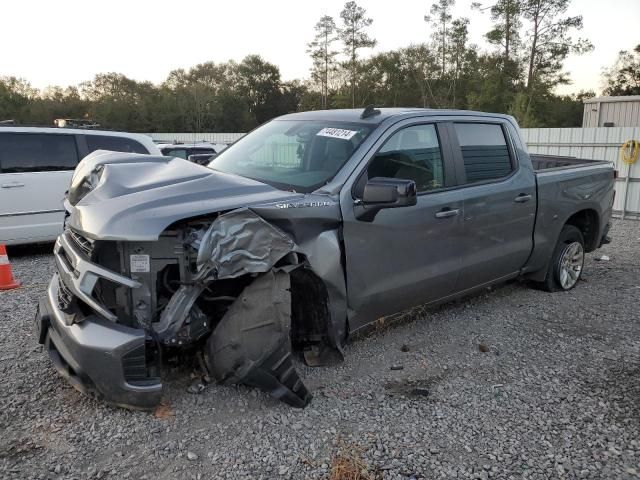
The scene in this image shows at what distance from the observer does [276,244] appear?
9.67 ft

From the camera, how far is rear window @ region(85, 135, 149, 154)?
727cm

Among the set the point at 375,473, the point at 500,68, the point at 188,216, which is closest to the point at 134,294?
the point at 188,216

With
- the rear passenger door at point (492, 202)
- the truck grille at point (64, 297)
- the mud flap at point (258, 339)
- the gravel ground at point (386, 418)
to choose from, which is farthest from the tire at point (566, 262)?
the truck grille at point (64, 297)

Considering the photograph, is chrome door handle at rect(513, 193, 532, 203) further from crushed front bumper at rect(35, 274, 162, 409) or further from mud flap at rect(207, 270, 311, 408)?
crushed front bumper at rect(35, 274, 162, 409)

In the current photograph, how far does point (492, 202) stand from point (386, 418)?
7.21 ft

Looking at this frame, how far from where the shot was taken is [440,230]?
3.96m

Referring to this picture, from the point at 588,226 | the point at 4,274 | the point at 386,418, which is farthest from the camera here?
the point at 588,226

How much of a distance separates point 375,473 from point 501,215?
8.91ft

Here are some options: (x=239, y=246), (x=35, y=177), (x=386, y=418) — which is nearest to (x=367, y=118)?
(x=239, y=246)

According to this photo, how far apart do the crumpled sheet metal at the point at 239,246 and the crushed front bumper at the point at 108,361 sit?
1.72ft

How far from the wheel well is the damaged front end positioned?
4138 millimetres

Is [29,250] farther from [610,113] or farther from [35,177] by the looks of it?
[610,113]

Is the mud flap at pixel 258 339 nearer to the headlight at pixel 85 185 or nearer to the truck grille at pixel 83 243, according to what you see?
the truck grille at pixel 83 243

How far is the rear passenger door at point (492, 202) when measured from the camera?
4262 millimetres
